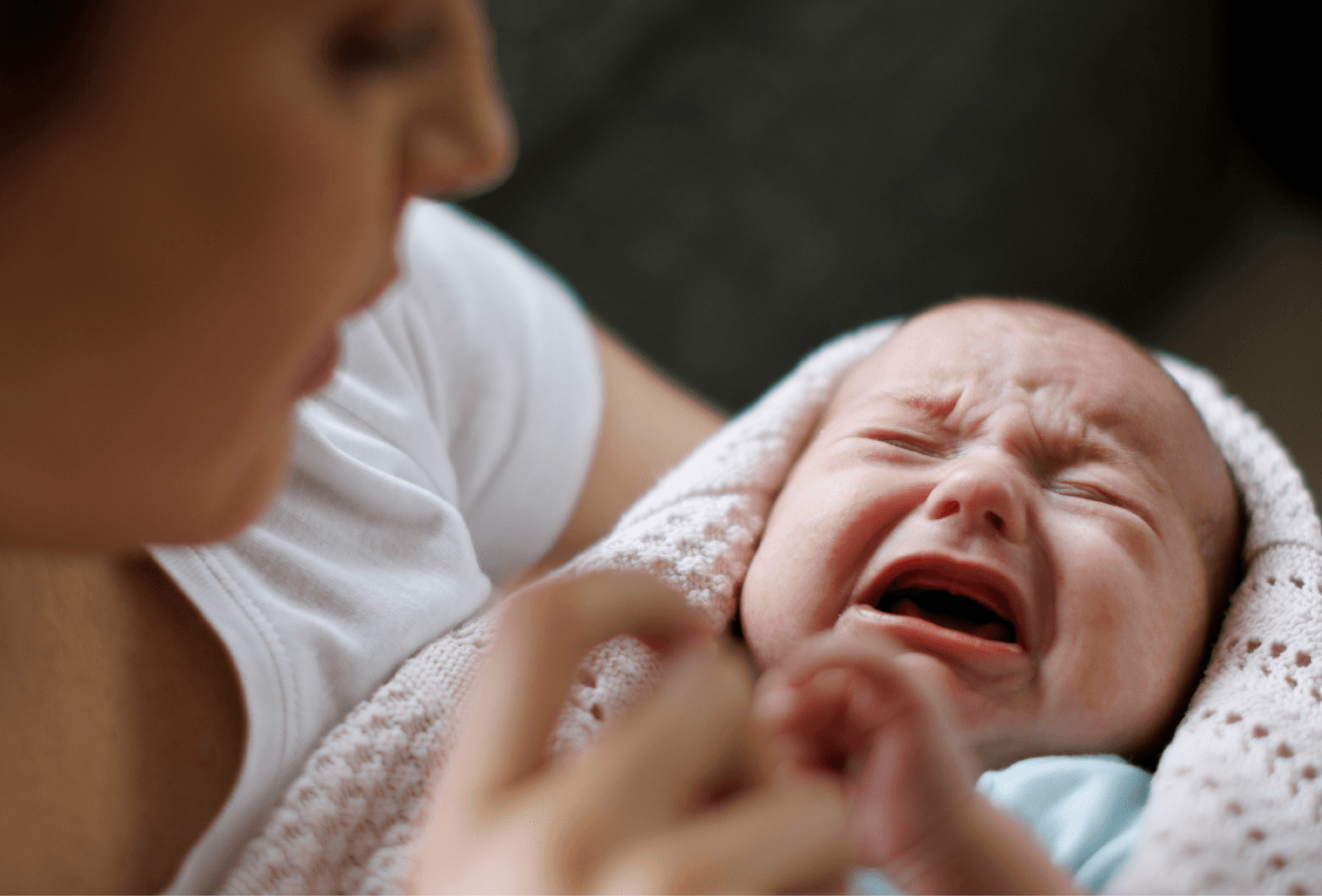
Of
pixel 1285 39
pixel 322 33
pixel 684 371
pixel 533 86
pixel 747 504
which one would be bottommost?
pixel 684 371

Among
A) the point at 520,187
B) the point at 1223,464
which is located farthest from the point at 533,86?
the point at 1223,464

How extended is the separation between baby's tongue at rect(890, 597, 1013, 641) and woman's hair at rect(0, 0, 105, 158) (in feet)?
1.92

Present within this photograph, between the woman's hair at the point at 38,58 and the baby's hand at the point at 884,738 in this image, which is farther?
the baby's hand at the point at 884,738

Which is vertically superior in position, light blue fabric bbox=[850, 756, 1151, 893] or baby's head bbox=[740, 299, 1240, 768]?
baby's head bbox=[740, 299, 1240, 768]

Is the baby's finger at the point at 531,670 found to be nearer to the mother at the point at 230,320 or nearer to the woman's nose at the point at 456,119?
the mother at the point at 230,320

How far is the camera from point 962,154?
4.75 feet

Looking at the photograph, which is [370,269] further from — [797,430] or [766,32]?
[766,32]

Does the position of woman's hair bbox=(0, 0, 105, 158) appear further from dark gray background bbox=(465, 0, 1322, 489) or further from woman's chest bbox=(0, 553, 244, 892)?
dark gray background bbox=(465, 0, 1322, 489)

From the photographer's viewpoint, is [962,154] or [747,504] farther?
[962,154]

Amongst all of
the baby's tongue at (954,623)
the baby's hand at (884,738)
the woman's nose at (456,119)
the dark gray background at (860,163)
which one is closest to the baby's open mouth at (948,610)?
the baby's tongue at (954,623)

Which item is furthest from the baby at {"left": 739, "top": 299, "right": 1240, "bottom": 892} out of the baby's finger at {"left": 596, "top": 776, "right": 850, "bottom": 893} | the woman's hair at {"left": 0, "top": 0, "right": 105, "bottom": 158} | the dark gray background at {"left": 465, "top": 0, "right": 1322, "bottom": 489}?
the dark gray background at {"left": 465, "top": 0, "right": 1322, "bottom": 489}

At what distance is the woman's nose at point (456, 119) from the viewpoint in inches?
11.7

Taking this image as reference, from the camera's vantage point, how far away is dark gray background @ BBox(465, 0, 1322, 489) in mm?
1347

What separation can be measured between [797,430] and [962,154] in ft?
2.47
